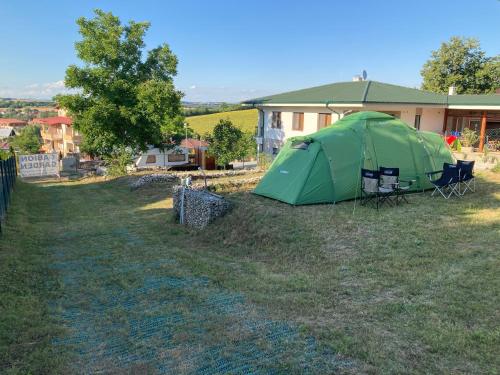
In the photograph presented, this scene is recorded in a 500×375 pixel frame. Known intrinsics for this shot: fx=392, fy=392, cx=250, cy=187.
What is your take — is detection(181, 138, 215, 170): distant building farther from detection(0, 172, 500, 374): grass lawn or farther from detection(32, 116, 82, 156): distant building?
detection(0, 172, 500, 374): grass lawn

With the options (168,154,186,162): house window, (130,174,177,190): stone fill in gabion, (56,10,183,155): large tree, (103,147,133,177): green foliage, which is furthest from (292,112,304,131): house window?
(168,154,186,162): house window

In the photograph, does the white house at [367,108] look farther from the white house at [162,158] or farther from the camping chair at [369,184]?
the white house at [162,158]

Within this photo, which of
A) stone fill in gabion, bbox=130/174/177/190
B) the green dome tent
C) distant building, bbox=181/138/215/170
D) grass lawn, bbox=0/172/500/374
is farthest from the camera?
distant building, bbox=181/138/215/170

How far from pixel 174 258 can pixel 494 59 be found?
118ft

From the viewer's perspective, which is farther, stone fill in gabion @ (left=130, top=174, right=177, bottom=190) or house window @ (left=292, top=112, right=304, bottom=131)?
house window @ (left=292, top=112, right=304, bottom=131)

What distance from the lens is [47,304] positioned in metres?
4.90

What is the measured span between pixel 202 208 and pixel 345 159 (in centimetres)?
380

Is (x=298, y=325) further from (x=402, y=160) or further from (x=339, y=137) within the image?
(x=402, y=160)

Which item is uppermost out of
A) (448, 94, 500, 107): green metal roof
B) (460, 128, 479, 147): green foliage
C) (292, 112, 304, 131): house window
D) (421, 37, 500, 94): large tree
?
(421, 37, 500, 94): large tree

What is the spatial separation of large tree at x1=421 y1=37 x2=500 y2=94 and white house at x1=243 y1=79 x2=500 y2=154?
36.5 feet

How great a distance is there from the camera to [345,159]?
32.5 ft

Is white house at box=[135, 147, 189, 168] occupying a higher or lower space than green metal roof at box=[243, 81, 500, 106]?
lower

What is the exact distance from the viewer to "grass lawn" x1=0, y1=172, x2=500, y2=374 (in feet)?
12.1

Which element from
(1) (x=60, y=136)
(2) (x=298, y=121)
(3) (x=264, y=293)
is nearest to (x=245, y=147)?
(2) (x=298, y=121)
